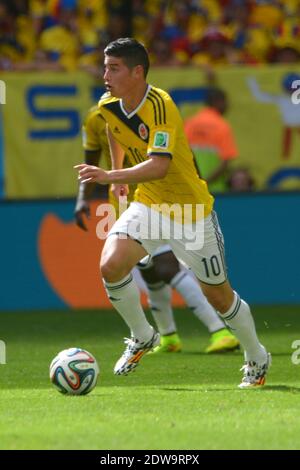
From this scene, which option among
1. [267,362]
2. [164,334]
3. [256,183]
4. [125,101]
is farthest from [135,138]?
[256,183]

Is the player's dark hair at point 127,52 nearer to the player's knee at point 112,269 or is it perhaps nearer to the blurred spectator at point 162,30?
the player's knee at point 112,269

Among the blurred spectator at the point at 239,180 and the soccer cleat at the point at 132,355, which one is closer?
the soccer cleat at the point at 132,355

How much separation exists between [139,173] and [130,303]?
2.92ft

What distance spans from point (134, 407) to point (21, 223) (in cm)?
652

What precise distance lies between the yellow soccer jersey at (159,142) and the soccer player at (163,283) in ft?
6.11


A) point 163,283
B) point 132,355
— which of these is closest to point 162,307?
point 163,283

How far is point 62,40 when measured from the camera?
647 inches

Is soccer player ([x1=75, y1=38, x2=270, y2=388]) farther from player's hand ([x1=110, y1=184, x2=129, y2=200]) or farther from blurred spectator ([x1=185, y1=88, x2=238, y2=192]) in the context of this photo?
blurred spectator ([x1=185, y1=88, x2=238, y2=192])

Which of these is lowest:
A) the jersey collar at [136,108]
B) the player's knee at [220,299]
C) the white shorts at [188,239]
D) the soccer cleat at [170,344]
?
the soccer cleat at [170,344]

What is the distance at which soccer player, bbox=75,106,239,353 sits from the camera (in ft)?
32.2

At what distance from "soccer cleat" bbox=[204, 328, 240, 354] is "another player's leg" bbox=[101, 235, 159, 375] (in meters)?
2.00

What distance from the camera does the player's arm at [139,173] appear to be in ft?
23.8

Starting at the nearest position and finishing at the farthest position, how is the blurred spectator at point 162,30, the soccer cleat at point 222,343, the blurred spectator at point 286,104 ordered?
the soccer cleat at point 222,343
the blurred spectator at point 286,104
the blurred spectator at point 162,30

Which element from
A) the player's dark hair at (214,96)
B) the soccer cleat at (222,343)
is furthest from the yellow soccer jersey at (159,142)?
the player's dark hair at (214,96)
